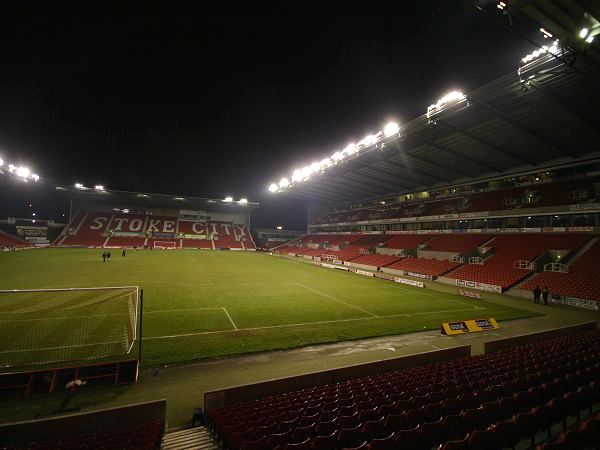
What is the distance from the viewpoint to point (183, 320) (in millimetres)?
14062

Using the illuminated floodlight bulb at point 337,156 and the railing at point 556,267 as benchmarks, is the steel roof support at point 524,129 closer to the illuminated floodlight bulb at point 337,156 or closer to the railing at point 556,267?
the railing at point 556,267

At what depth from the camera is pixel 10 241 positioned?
156 feet

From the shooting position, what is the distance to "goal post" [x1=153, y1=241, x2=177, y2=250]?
57969mm

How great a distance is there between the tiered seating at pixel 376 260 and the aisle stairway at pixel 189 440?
32.3m

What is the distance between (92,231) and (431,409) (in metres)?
69.1

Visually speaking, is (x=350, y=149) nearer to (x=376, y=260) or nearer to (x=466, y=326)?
(x=376, y=260)

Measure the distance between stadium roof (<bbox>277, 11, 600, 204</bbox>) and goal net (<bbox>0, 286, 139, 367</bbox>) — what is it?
2240 cm

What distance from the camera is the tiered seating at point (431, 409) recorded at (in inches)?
157

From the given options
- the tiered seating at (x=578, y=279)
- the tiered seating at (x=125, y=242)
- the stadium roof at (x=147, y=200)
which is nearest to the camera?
the tiered seating at (x=578, y=279)

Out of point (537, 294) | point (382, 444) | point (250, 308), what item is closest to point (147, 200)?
point (250, 308)

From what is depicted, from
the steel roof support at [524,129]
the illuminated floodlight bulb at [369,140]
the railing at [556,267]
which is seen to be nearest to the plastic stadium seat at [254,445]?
the steel roof support at [524,129]

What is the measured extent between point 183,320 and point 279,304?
5.74 meters

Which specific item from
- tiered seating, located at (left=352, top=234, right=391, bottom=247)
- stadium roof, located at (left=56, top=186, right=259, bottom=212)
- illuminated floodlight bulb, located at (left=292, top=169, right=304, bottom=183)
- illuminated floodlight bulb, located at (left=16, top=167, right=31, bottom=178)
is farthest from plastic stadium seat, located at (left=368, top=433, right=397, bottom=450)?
stadium roof, located at (left=56, top=186, right=259, bottom=212)

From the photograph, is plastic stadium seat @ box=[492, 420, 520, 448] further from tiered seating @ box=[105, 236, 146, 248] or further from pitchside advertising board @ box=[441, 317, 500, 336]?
tiered seating @ box=[105, 236, 146, 248]
